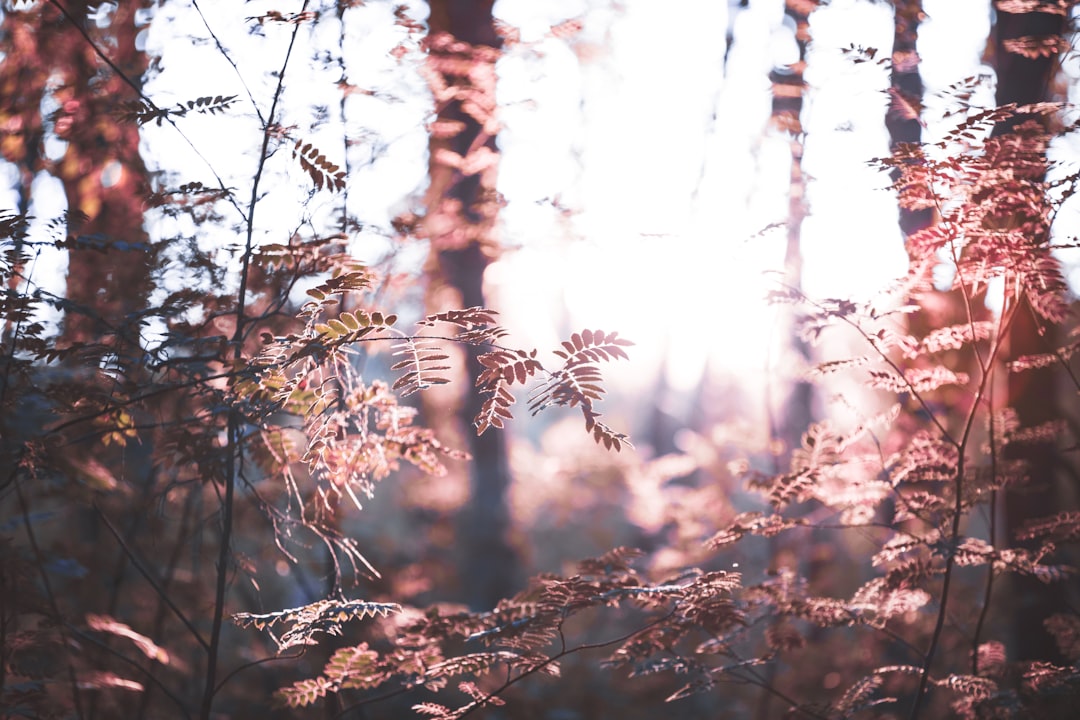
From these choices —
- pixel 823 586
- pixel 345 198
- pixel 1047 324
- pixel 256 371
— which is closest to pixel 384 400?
pixel 256 371

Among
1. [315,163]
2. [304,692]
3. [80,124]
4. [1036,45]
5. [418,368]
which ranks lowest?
[304,692]

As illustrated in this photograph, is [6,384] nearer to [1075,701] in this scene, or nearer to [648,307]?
[1075,701]

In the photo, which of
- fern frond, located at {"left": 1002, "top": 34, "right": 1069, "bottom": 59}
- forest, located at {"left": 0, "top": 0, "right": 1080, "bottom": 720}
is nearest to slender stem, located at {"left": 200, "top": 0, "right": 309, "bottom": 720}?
forest, located at {"left": 0, "top": 0, "right": 1080, "bottom": 720}

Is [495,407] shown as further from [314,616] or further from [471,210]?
[471,210]

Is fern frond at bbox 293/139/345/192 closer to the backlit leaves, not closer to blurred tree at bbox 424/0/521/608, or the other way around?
the backlit leaves

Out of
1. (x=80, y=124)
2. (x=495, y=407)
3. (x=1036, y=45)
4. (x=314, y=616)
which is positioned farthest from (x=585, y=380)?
(x=80, y=124)

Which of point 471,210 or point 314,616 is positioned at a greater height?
point 471,210

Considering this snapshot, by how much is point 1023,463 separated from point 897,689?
8.48 ft

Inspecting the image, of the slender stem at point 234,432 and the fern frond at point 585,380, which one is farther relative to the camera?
the slender stem at point 234,432

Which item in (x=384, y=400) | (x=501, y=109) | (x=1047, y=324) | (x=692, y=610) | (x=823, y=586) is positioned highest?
(x=501, y=109)

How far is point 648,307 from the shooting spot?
868 centimetres

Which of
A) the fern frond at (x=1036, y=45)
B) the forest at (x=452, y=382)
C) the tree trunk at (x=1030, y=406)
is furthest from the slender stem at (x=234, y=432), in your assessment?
the tree trunk at (x=1030, y=406)

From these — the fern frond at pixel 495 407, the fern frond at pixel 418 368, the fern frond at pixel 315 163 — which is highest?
the fern frond at pixel 315 163

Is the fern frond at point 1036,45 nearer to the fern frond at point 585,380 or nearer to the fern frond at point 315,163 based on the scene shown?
the fern frond at point 585,380
